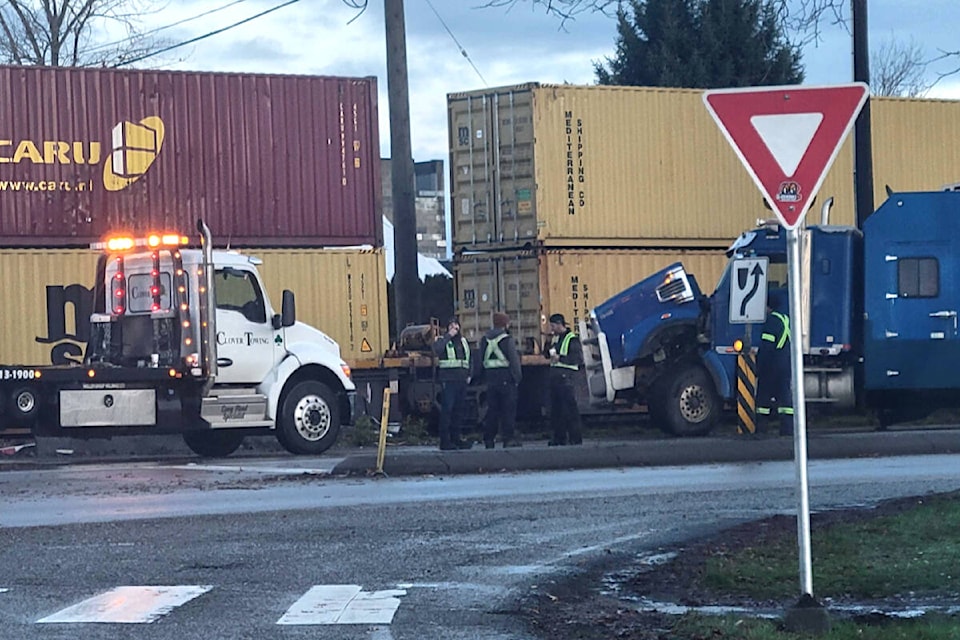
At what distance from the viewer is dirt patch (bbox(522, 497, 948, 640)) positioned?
7.93m

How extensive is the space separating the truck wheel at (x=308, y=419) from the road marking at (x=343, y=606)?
35.1 feet

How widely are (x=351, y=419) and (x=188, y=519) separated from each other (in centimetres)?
791

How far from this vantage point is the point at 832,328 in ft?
70.7

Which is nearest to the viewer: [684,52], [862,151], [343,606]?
[343,606]

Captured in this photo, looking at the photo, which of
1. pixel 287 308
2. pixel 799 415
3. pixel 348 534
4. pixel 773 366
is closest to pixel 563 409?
pixel 773 366

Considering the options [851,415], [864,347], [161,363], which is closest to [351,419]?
[161,363]

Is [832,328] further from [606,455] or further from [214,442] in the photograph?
[214,442]

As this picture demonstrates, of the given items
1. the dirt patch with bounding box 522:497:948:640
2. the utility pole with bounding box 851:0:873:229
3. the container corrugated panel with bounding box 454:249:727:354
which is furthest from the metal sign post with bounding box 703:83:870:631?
the utility pole with bounding box 851:0:873:229

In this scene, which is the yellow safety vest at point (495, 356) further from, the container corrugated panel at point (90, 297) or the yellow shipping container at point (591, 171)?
the yellow shipping container at point (591, 171)

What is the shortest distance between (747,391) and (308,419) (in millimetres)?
5488

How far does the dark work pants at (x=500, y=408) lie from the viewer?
64.0 ft

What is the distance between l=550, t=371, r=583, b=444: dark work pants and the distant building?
182ft

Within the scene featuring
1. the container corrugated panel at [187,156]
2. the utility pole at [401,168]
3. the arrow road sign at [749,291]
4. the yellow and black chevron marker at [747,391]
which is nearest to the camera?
the yellow and black chevron marker at [747,391]

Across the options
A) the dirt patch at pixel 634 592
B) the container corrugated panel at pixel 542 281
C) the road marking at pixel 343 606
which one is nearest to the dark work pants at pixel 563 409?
the container corrugated panel at pixel 542 281
